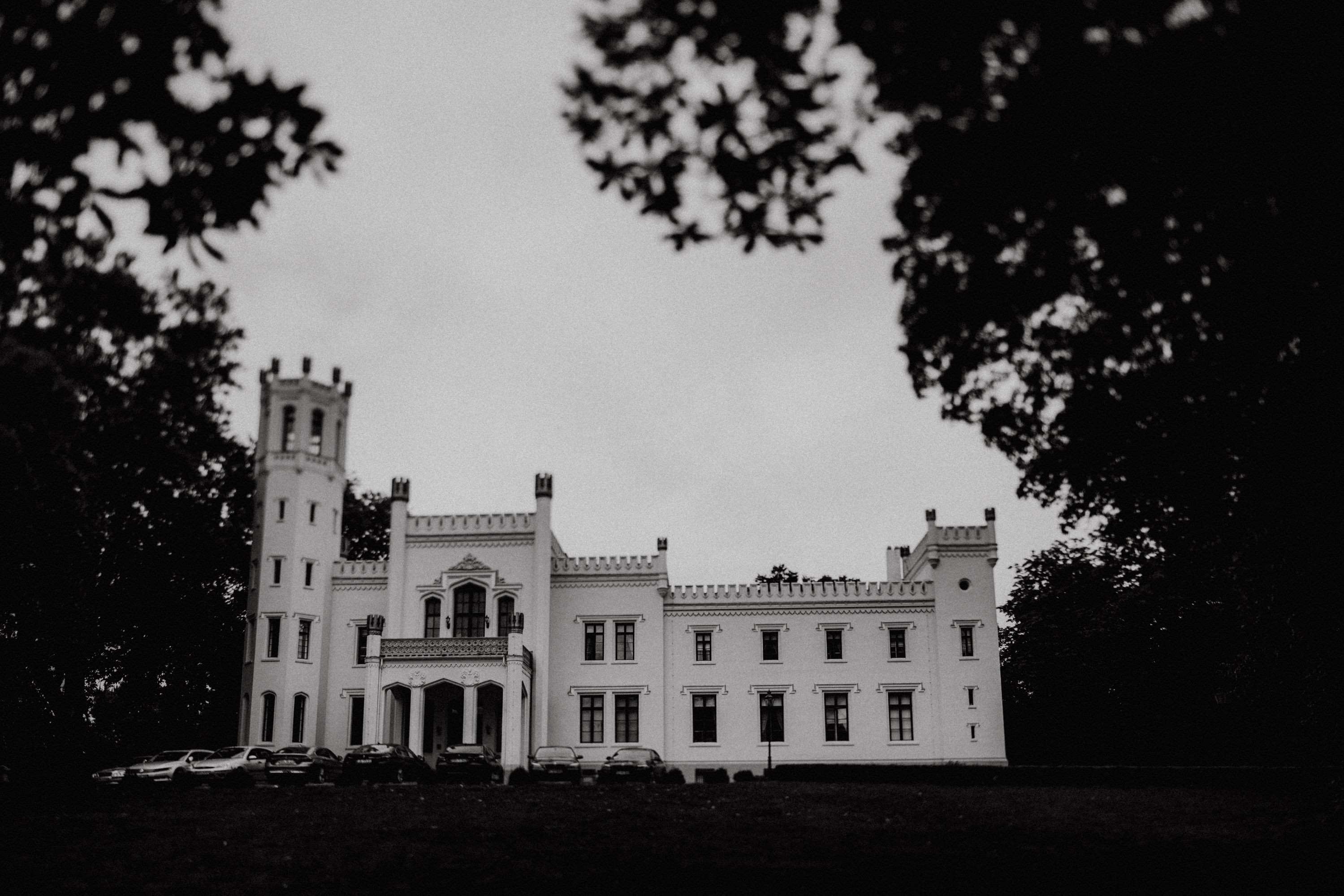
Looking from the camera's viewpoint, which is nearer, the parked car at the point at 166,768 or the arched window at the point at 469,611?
the parked car at the point at 166,768

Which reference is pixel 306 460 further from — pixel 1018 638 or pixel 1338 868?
pixel 1338 868

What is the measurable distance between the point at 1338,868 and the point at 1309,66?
27.9 feet

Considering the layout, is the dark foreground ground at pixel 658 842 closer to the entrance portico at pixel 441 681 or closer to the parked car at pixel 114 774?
the parked car at pixel 114 774

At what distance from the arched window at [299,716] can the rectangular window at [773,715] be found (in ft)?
54.4

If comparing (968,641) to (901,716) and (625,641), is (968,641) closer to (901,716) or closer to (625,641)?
(901,716)

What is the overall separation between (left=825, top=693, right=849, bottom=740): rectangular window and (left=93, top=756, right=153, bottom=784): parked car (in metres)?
23.2

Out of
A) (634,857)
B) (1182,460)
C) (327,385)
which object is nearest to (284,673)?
(327,385)

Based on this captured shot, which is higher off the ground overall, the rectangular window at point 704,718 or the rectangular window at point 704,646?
the rectangular window at point 704,646

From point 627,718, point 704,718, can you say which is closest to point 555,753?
point 627,718

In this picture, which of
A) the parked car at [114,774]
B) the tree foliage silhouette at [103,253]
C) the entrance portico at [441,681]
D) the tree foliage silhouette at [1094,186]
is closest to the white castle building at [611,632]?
the entrance portico at [441,681]

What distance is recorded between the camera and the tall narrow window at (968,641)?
4412 centimetres

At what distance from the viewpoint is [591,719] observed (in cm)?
4394

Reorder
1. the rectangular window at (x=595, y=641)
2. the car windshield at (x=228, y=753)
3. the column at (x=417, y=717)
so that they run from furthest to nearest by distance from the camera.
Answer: the rectangular window at (x=595, y=641), the column at (x=417, y=717), the car windshield at (x=228, y=753)

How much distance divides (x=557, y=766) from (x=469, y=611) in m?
11.1
